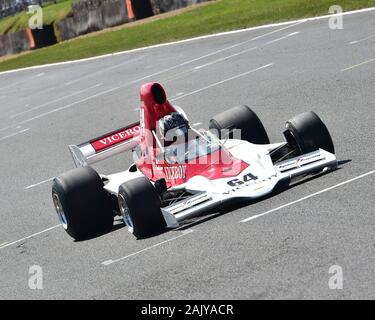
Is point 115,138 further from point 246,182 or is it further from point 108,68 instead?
point 108,68

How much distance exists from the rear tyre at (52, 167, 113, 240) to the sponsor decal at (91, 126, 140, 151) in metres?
1.42

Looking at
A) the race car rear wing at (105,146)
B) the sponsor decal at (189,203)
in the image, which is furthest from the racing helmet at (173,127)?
the sponsor decal at (189,203)

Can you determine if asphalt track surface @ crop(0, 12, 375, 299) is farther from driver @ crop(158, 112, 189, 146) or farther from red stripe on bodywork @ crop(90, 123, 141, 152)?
driver @ crop(158, 112, 189, 146)

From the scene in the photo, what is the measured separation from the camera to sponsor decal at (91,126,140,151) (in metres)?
12.1

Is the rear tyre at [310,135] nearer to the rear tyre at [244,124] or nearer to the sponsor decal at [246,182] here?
the sponsor decal at [246,182]

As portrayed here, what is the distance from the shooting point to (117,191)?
10844 mm

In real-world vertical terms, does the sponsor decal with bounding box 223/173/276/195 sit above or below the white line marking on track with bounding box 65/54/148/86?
above

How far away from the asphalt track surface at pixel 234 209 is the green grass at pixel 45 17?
14.4m

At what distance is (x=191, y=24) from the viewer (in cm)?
3120

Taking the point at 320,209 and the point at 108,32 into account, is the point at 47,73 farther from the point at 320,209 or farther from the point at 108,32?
the point at 320,209

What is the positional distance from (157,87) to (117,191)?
139cm

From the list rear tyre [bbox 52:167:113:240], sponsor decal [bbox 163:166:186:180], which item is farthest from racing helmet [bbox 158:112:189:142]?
rear tyre [bbox 52:167:113:240]

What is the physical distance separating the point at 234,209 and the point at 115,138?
Result: 2.65 metres
